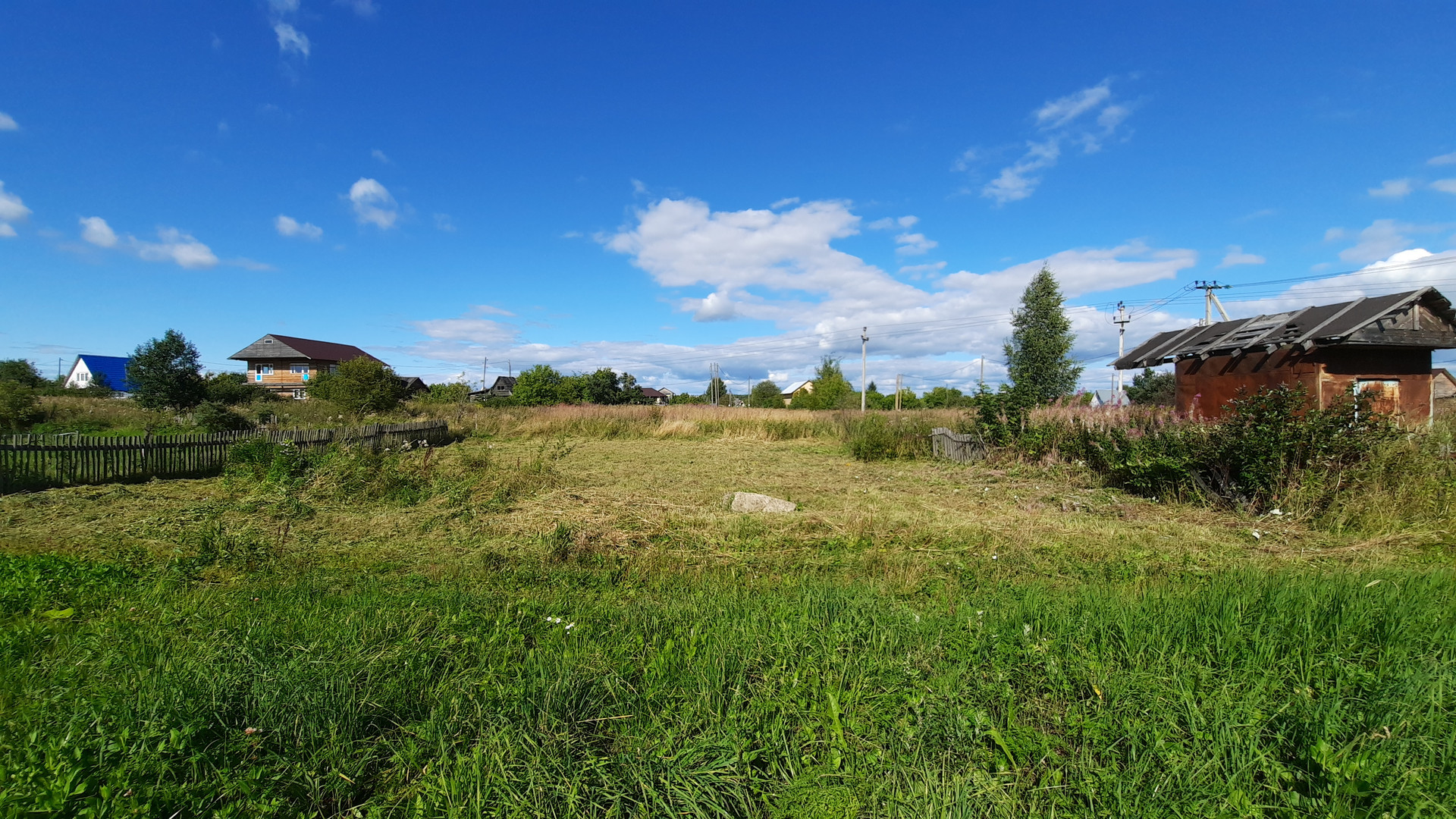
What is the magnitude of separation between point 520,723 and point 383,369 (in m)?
25.9

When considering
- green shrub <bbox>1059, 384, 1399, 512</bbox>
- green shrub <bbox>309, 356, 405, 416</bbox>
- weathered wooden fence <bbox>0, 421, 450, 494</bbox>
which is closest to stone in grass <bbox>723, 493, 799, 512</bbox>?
green shrub <bbox>1059, 384, 1399, 512</bbox>

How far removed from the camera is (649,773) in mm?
2172

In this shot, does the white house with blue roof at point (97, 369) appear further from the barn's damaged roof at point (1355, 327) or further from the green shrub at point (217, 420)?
the barn's damaged roof at point (1355, 327)

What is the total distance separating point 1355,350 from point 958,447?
293 inches

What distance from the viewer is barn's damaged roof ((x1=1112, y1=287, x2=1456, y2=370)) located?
11.0 metres

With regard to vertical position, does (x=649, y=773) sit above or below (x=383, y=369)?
below

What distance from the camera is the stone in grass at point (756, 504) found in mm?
8094

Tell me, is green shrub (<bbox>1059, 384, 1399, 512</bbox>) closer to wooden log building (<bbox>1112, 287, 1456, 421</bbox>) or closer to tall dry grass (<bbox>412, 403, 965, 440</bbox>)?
wooden log building (<bbox>1112, 287, 1456, 421</bbox>)

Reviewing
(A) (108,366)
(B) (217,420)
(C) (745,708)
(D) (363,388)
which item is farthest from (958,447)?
(A) (108,366)

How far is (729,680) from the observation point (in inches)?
111

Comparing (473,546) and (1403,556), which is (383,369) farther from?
(1403,556)

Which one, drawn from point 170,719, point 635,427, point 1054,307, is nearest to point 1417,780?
point 170,719

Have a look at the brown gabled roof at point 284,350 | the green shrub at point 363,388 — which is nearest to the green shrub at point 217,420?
the green shrub at point 363,388

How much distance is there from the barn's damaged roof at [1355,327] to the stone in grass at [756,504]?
10711 millimetres
